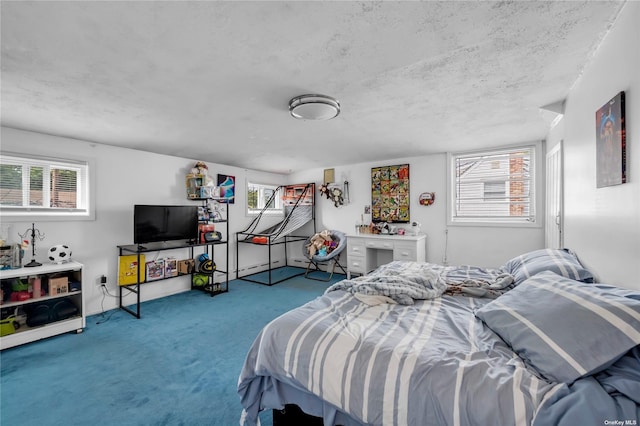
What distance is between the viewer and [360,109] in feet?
8.35

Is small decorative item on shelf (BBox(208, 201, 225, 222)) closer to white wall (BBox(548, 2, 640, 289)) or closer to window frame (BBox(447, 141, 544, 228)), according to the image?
window frame (BBox(447, 141, 544, 228))

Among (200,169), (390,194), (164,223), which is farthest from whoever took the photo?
(390,194)

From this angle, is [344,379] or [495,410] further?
[344,379]

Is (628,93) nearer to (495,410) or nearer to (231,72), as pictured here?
(495,410)

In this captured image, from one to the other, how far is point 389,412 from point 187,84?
236cm

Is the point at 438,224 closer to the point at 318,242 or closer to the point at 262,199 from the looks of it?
the point at 318,242

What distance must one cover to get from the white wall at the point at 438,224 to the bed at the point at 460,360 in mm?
2393

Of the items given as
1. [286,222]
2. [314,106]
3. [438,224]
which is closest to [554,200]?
[438,224]

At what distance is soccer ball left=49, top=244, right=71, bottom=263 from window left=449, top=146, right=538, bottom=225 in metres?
5.19

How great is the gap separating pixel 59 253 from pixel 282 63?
3.23m

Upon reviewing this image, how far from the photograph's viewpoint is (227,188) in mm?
5008

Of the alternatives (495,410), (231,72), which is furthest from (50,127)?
(495,410)

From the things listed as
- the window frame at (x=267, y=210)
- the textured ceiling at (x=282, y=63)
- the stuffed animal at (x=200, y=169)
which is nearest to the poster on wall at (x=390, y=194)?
the textured ceiling at (x=282, y=63)

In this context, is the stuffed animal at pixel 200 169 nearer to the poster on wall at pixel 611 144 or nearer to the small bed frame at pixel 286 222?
the small bed frame at pixel 286 222
